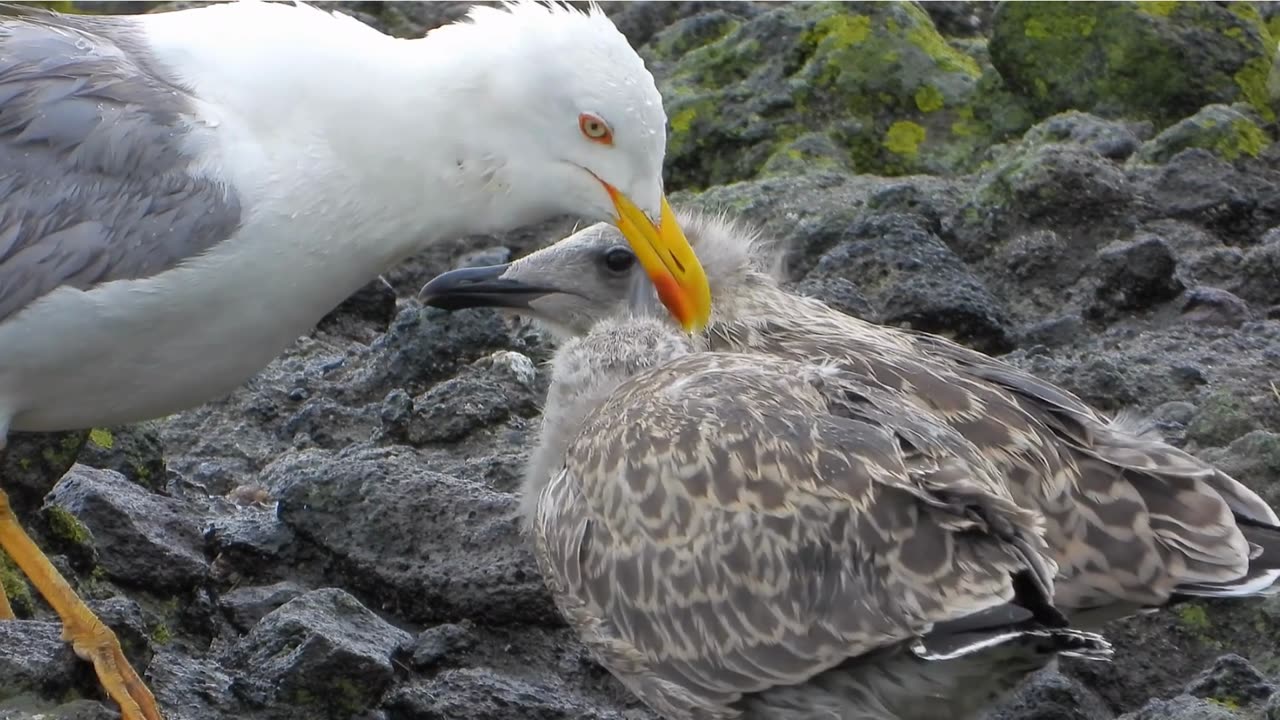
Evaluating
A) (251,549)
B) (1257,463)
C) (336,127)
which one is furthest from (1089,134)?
(251,549)

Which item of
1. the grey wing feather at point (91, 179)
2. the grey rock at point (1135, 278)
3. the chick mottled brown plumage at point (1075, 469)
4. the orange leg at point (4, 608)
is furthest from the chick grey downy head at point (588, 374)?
the grey rock at point (1135, 278)

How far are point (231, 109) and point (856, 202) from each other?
3.26 m

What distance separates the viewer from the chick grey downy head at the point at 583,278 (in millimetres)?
6863

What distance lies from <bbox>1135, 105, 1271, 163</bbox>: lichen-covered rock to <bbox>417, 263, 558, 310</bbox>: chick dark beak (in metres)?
3.23

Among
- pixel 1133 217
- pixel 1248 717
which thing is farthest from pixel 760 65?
pixel 1248 717

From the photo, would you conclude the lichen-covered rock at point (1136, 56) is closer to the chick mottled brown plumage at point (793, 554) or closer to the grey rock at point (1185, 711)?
the chick mottled brown plumage at point (793, 554)

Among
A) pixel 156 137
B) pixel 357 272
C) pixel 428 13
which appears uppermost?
pixel 156 137

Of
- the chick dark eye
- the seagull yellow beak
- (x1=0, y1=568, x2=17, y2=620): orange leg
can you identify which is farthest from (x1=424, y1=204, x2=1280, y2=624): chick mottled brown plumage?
(x1=0, y1=568, x2=17, y2=620): orange leg

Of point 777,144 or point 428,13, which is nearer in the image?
point 777,144

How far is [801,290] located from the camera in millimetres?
8070

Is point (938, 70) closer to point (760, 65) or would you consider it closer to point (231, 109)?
point (760, 65)

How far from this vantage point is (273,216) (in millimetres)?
6113

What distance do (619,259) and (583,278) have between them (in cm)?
14

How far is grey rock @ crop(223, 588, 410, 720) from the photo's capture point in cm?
611
